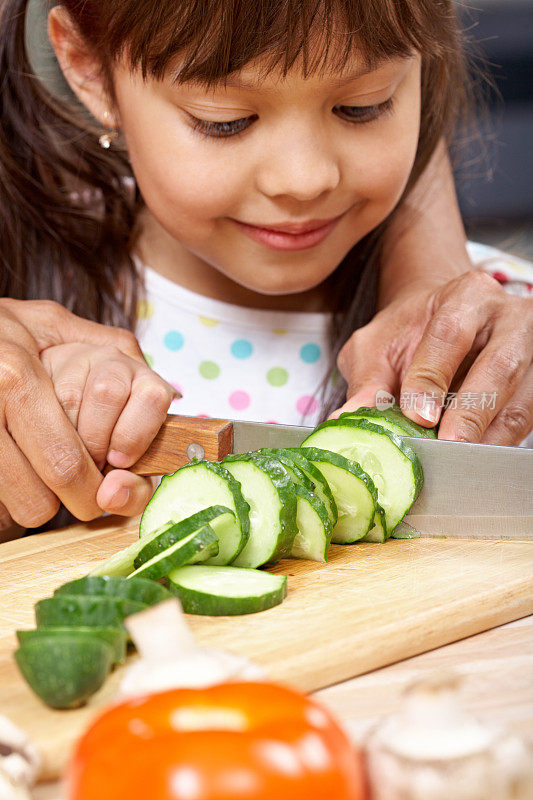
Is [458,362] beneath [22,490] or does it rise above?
above

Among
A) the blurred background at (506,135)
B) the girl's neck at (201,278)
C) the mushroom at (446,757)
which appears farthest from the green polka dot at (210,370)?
the mushroom at (446,757)

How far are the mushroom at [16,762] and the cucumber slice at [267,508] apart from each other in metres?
0.62

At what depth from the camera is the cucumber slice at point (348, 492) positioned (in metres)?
1.65

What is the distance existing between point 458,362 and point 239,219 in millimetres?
679

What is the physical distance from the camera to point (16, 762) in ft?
3.03

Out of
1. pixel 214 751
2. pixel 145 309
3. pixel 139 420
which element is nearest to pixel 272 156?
pixel 139 420

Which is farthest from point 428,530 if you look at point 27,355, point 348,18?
point 348,18

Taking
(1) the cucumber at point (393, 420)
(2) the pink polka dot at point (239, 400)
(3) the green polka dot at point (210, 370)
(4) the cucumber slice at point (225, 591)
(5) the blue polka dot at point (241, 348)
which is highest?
(1) the cucumber at point (393, 420)

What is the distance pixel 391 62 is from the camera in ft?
6.45

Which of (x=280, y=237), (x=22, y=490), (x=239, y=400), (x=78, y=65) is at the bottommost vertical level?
(x=239, y=400)

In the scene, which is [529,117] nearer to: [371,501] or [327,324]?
[327,324]

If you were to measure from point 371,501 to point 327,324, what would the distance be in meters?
1.39

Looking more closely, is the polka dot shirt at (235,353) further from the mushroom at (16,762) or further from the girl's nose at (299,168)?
the mushroom at (16,762)

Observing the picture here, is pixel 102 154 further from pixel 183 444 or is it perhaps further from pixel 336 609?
pixel 336 609
